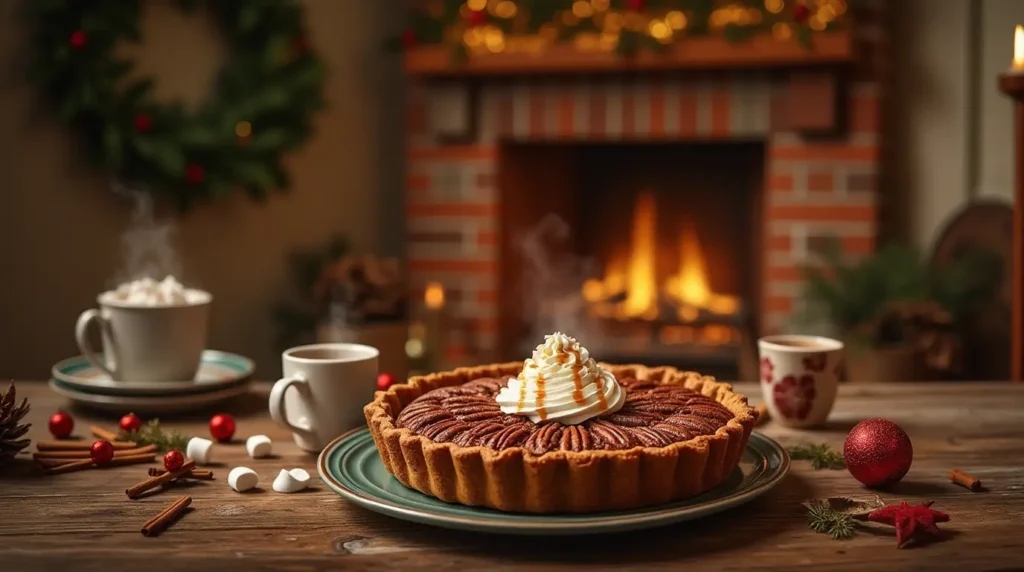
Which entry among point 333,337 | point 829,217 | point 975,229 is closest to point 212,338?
point 333,337

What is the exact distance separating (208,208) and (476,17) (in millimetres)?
948

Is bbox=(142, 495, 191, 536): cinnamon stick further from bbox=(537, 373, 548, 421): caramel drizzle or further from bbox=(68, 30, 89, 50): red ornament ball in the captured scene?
bbox=(68, 30, 89, 50): red ornament ball

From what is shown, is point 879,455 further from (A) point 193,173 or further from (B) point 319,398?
(A) point 193,173

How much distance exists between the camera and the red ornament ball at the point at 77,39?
2455 mm

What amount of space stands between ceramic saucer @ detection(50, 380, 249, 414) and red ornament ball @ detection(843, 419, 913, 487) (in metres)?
0.85

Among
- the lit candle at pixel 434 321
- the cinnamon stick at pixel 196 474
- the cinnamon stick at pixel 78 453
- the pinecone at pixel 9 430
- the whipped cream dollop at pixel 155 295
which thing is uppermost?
the whipped cream dollop at pixel 155 295

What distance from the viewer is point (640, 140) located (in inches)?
123

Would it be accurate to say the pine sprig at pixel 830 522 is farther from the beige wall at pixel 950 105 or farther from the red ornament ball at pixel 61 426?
the beige wall at pixel 950 105

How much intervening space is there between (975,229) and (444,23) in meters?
1.58

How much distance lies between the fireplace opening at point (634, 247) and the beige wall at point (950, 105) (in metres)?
0.47

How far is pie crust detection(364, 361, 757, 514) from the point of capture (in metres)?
0.89

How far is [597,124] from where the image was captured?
10.1 ft

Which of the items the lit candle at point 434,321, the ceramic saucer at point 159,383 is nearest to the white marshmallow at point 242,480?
the ceramic saucer at point 159,383

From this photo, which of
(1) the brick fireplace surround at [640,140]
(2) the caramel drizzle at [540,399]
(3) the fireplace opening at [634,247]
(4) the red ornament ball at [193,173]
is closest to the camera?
(2) the caramel drizzle at [540,399]
